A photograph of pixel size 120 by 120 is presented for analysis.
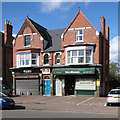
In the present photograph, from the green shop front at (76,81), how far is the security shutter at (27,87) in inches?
127

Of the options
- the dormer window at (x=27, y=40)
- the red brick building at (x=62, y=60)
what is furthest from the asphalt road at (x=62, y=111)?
the dormer window at (x=27, y=40)

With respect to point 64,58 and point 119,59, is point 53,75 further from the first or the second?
point 119,59

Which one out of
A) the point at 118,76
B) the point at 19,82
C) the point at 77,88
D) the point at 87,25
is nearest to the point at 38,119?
the point at 77,88

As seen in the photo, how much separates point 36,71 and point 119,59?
80.7 ft

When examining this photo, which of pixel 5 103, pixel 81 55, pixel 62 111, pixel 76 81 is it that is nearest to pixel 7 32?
pixel 81 55

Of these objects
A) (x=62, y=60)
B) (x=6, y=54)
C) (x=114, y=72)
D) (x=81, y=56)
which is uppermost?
(x=6, y=54)

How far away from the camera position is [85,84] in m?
27.6

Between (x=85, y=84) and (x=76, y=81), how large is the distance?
1.33 metres

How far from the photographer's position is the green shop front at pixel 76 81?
1055 inches

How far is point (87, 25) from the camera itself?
28.0m

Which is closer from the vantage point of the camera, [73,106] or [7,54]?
[73,106]

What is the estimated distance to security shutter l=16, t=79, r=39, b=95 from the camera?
1202 inches

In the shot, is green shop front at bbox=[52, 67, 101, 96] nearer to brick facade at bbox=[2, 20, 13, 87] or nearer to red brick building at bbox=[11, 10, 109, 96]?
red brick building at bbox=[11, 10, 109, 96]

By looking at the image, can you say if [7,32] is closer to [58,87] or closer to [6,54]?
[6,54]
